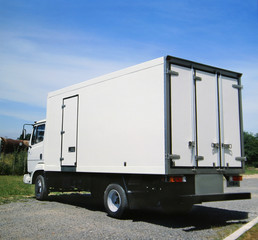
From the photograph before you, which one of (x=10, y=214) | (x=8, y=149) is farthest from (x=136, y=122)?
(x=8, y=149)

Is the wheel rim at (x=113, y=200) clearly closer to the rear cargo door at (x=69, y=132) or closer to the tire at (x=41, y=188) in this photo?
the rear cargo door at (x=69, y=132)


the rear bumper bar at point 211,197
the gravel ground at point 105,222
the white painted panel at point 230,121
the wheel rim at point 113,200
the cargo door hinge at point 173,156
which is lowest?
the gravel ground at point 105,222

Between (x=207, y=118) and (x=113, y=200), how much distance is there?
2.91 m

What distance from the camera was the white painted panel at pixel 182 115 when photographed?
686 cm

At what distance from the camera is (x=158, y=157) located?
6781mm

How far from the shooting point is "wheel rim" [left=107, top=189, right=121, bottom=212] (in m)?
7.92

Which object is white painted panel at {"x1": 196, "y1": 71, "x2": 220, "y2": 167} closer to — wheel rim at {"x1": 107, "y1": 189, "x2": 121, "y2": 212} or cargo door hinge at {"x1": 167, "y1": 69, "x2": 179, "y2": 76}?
cargo door hinge at {"x1": 167, "y1": 69, "x2": 179, "y2": 76}

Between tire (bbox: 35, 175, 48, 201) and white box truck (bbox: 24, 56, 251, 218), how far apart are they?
2075mm

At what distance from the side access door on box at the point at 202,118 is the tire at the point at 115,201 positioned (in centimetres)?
157

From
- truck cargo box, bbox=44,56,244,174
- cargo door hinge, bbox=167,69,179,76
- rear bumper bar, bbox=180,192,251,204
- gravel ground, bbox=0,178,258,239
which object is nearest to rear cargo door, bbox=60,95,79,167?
truck cargo box, bbox=44,56,244,174

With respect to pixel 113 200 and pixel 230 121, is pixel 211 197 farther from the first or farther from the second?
pixel 113 200

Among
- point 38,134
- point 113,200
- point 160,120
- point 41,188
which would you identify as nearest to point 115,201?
point 113,200

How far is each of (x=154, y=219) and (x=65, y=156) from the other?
3.29m

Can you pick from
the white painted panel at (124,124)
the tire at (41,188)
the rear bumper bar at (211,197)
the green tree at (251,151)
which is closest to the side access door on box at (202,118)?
the white painted panel at (124,124)
